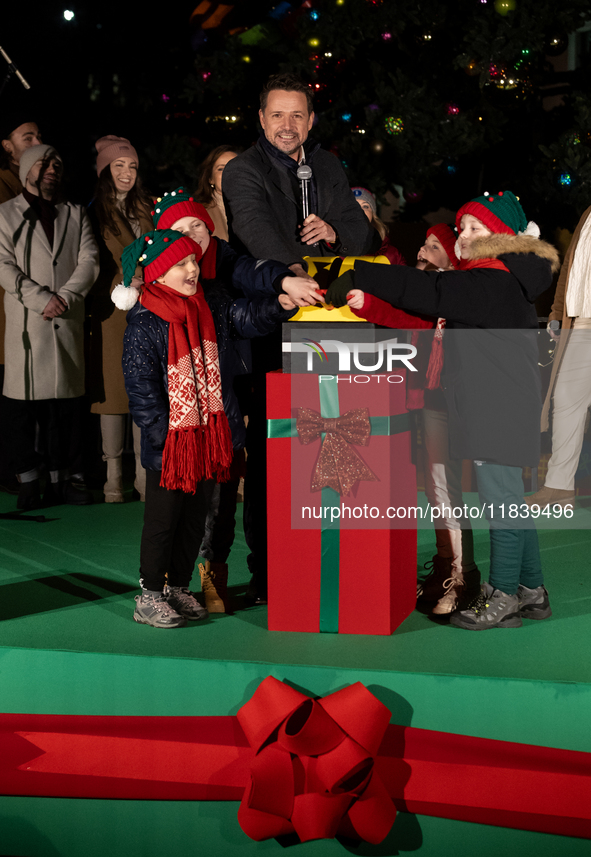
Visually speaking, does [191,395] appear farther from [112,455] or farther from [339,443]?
[112,455]

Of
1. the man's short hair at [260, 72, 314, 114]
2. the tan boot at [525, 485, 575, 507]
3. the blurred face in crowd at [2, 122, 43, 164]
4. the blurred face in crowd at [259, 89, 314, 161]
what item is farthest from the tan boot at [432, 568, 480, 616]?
the blurred face in crowd at [2, 122, 43, 164]

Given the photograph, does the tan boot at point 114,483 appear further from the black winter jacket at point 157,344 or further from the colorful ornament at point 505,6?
the colorful ornament at point 505,6

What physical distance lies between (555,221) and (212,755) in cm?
350

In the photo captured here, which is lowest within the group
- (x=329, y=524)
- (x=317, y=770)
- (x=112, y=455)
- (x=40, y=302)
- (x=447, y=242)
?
(x=317, y=770)

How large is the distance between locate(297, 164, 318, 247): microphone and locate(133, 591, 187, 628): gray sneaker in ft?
4.13

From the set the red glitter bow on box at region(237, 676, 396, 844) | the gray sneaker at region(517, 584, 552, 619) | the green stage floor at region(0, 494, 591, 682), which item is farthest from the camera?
the gray sneaker at region(517, 584, 552, 619)

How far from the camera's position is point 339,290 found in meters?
2.34

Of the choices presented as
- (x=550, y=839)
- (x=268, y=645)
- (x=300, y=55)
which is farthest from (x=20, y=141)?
(x=550, y=839)

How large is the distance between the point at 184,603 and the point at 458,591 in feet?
2.84

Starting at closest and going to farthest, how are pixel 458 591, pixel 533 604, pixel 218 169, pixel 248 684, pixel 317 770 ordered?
pixel 317 770, pixel 248 684, pixel 533 604, pixel 458 591, pixel 218 169

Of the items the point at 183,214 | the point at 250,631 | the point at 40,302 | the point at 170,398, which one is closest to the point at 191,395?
the point at 170,398

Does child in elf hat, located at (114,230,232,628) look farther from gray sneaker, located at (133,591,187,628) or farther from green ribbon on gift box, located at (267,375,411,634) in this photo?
green ribbon on gift box, located at (267,375,411,634)

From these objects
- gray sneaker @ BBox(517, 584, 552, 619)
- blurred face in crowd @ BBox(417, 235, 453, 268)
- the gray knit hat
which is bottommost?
gray sneaker @ BBox(517, 584, 552, 619)

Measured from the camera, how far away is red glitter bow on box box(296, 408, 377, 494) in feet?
8.07
